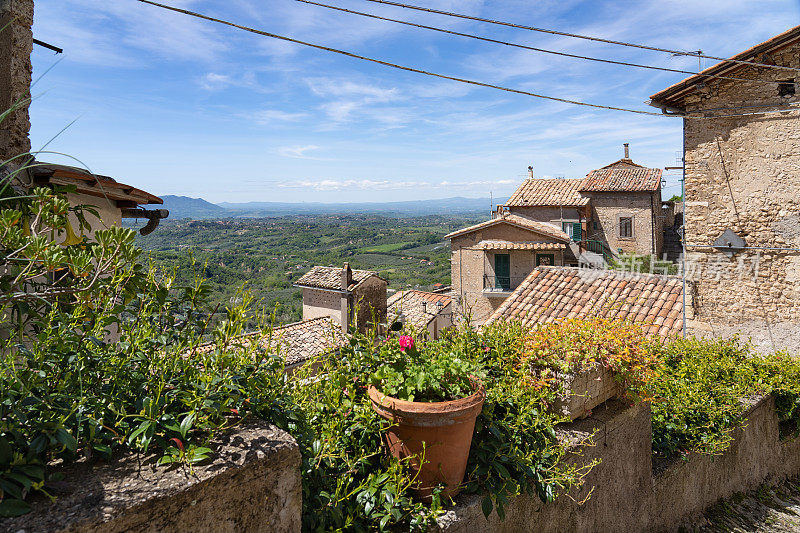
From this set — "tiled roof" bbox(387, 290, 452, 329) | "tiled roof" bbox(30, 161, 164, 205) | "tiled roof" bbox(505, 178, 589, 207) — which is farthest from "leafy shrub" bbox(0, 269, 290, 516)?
"tiled roof" bbox(505, 178, 589, 207)

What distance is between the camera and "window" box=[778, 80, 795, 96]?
7.71 meters

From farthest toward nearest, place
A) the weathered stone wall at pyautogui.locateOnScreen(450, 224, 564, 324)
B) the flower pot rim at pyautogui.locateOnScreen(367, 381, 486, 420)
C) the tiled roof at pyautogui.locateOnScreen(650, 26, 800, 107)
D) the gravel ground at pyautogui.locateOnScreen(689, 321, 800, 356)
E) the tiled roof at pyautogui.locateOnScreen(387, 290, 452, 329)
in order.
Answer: the weathered stone wall at pyautogui.locateOnScreen(450, 224, 564, 324), the tiled roof at pyautogui.locateOnScreen(387, 290, 452, 329), the gravel ground at pyautogui.locateOnScreen(689, 321, 800, 356), the tiled roof at pyautogui.locateOnScreen(650, 26, 800, 107), the flower pot rim at pyautogui.locateOnScreen(367, 381, 486, 420)

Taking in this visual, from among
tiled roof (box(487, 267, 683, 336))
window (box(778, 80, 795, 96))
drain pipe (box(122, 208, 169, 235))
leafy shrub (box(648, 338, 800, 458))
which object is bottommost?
leafy shrub (box(648, 338, 800, 458))

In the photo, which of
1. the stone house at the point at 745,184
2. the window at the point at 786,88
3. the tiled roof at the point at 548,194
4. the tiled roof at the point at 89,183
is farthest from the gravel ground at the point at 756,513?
the tiled roof at the point at 548,194

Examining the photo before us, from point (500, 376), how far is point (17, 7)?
4.43m

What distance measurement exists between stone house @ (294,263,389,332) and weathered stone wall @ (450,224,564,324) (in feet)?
14.9

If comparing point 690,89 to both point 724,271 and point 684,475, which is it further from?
point 684,475

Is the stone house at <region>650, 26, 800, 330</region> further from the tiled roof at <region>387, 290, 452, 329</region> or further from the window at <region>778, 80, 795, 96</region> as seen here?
the tiled roof at <region>387, 290, 452, 329</region>

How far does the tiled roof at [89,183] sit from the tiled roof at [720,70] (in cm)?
851

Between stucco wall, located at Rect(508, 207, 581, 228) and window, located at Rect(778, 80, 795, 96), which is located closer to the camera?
window, located at Rect(778, 80, 795, 96)

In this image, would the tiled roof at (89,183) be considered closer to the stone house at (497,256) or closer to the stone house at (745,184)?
the stone house at (745,184)

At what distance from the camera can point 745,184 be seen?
8172mm

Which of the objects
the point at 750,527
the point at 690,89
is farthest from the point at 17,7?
the point at 690,89

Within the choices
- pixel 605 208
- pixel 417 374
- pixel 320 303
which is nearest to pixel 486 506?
pixel 417 374
